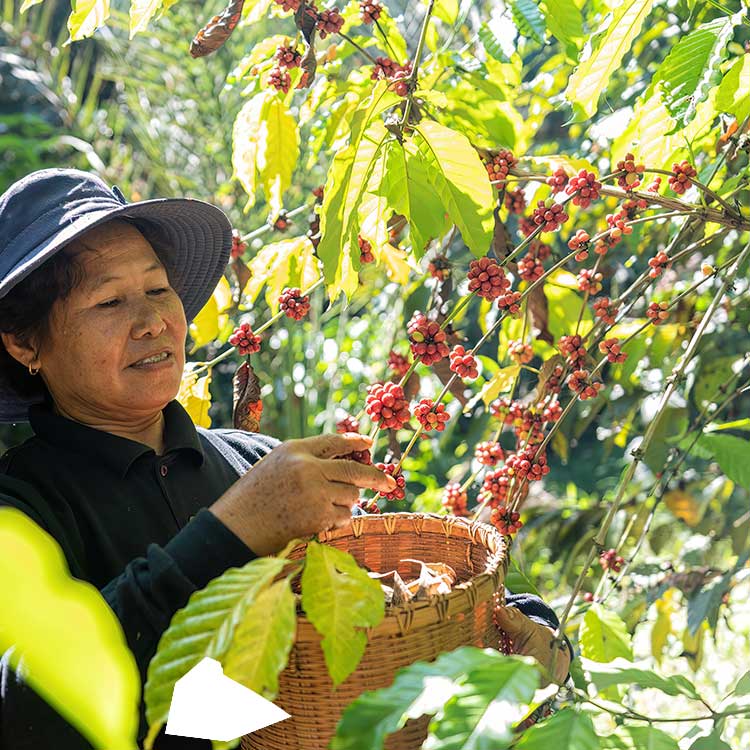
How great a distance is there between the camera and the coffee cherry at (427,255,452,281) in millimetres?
1425

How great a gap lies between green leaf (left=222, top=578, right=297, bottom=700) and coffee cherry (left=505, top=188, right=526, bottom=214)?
107 centimetres

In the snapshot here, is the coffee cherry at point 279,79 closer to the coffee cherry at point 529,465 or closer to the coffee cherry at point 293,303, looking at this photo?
the coffee cherry at point 293,303

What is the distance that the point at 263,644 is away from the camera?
1.93 feet

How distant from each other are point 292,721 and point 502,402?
0.72m

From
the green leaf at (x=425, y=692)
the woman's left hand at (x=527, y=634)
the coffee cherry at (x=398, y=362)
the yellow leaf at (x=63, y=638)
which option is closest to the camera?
the yellow leaf at (x=63, y=638)

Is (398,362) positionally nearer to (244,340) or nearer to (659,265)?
(244,340)

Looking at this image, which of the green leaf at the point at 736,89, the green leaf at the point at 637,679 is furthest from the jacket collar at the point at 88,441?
the green leaf at the point at 736,89

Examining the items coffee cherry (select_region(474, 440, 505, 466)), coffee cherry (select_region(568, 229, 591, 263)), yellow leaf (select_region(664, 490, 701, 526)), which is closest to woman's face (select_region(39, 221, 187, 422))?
coffee cherry (select_region(474, 440, 505, 466))

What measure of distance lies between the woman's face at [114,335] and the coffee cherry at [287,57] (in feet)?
1.05

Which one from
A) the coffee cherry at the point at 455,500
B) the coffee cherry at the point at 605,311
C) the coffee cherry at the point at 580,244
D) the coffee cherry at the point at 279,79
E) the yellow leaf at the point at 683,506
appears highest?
the coffee cherry at the point at 279,79

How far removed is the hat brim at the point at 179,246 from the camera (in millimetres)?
1124

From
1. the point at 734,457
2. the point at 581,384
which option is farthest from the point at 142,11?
the point at 734,457

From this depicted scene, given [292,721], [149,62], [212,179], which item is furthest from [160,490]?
[149,62]

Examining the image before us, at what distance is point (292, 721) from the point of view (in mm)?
790
